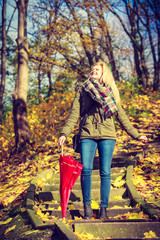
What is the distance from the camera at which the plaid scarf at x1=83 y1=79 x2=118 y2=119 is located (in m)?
3.03

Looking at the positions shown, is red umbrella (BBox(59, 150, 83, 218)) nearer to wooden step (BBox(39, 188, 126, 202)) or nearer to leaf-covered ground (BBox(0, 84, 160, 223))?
wooden step (BBox(39, 188, 126, 202))

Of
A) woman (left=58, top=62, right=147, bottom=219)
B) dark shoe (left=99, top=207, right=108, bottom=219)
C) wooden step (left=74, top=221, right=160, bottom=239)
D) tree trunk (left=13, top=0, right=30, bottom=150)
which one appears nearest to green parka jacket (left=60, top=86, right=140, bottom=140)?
woman (left=58, top=62, right=147, bottom=219)

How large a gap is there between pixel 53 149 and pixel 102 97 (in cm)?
497

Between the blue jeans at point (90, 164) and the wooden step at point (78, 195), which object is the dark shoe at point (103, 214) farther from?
the wooden step at point (78, 195)

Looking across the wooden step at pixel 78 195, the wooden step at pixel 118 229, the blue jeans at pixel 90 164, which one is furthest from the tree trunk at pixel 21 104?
the wooden step at pixel 118 229

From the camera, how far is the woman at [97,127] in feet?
9.75

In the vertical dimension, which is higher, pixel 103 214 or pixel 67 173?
pixel 67 173

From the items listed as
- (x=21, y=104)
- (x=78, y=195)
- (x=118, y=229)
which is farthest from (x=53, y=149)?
(x=118, y=229)

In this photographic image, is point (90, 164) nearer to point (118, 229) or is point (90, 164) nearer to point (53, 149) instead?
point (118, 229)

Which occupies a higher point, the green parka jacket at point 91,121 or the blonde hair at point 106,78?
the blonde hair at point 106,78

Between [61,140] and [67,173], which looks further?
[61,140]

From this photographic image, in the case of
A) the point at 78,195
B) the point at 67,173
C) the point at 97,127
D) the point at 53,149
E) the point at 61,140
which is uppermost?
the point at 97,127

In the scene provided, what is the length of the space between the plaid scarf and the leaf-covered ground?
1.45m

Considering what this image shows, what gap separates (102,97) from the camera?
3.09 meters
